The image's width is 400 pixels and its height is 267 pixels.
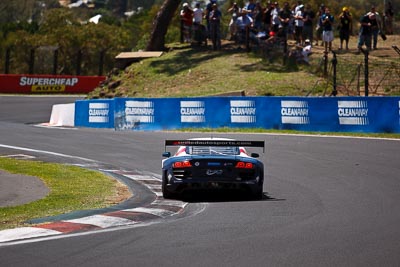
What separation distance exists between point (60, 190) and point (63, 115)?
21817mm

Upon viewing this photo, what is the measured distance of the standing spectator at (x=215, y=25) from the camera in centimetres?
3825

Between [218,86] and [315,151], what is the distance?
1466 centimetres

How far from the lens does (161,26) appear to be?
44.5m

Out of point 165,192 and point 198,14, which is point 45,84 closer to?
point 198,14

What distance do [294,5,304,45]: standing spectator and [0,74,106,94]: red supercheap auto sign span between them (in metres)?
18.7

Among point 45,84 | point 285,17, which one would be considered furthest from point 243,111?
point 45,84

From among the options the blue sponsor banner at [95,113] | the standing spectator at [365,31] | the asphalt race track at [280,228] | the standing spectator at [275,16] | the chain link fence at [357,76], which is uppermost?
the standing spectator at [275,16]

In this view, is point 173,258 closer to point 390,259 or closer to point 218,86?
point 390,259

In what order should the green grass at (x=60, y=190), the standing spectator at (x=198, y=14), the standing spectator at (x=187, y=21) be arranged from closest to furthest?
the green grass at (x=60, y=190) < the standing spectator at (x=198, y=14) < the standing spectator at (x=187, y=21)

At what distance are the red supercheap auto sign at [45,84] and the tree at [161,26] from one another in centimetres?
875

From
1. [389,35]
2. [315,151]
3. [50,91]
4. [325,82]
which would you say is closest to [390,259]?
[315,151]

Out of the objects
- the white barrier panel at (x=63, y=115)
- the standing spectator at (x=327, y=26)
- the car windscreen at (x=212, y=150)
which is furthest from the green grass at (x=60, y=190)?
the standing spectator at (x=327, y=26)

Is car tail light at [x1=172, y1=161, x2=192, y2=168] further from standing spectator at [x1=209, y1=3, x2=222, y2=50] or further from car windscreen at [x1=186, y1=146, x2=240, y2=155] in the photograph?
standing spectator at [x1=209, y1=3, x2=222, y2=50]

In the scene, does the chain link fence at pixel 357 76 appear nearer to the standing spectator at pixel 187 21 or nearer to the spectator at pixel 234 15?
the spectator at pixel 234 15
